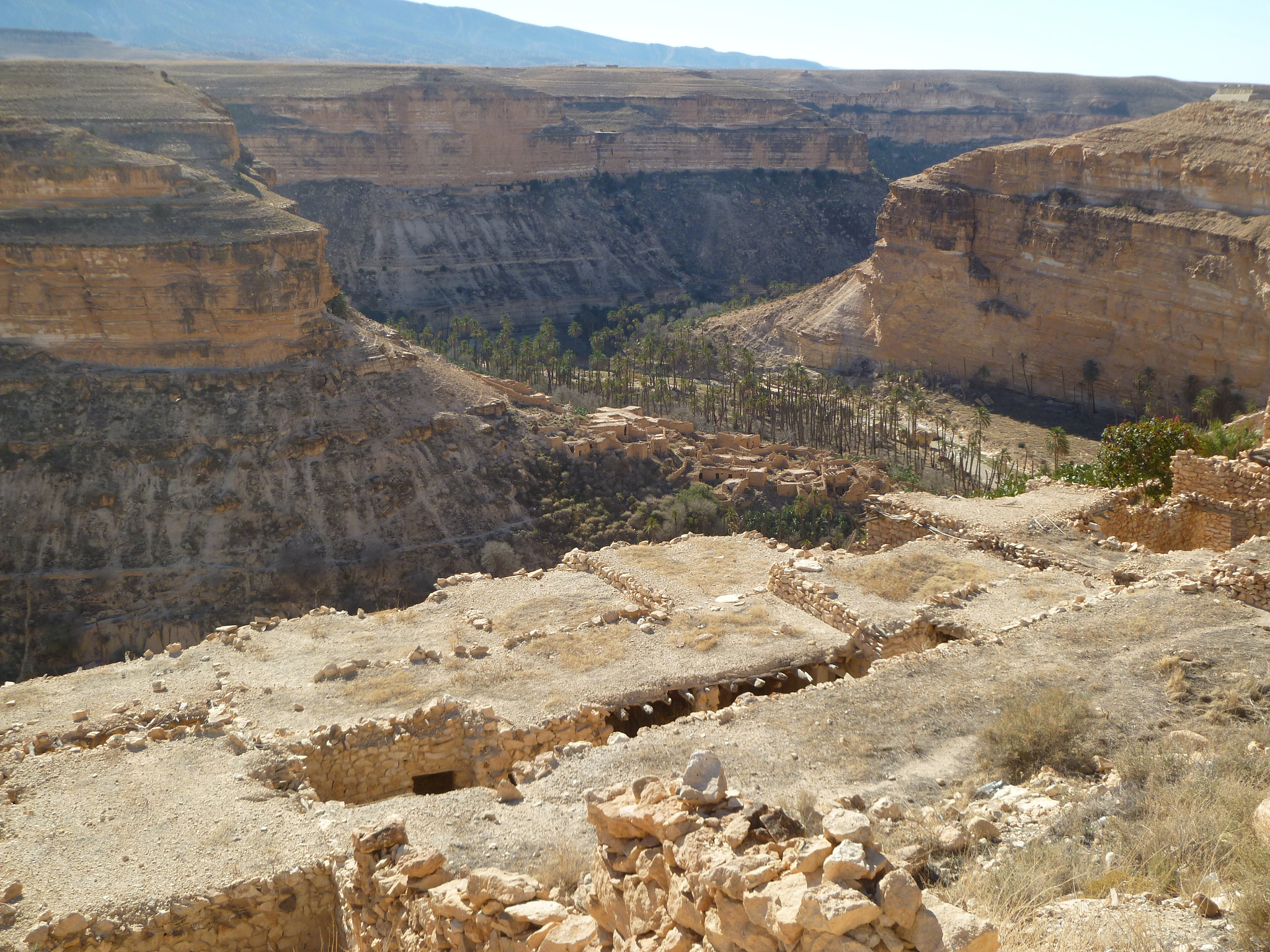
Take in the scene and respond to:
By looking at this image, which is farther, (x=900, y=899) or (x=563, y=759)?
(x=563, y=759)

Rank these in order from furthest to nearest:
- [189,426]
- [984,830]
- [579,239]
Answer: [579,239] → [189,426] → [984,830]

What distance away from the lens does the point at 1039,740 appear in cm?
1058

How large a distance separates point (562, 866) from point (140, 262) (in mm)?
31876

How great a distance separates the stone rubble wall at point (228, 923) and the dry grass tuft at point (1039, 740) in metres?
6.58

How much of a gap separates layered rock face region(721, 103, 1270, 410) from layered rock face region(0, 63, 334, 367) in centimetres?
3506

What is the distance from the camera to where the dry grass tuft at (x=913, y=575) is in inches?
669

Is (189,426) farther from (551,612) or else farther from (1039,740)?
(1039,740)

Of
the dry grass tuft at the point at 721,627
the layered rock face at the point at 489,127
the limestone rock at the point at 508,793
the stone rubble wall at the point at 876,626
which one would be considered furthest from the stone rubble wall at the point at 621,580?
the layered rock face at the point at 489,127

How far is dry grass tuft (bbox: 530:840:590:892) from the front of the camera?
8953mm

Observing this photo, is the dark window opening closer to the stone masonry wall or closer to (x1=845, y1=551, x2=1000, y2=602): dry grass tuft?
(x1=845, y1=551, x2=1000, y2=602): dry grass tuft

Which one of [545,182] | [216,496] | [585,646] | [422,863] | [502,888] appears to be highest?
[545,182]

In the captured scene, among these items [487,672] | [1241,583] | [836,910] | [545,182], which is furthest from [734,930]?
[545,182]

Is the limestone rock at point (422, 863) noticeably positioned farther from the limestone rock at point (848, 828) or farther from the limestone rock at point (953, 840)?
the limestone rock at point (953, 840)

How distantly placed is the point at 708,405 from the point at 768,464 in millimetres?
12707
